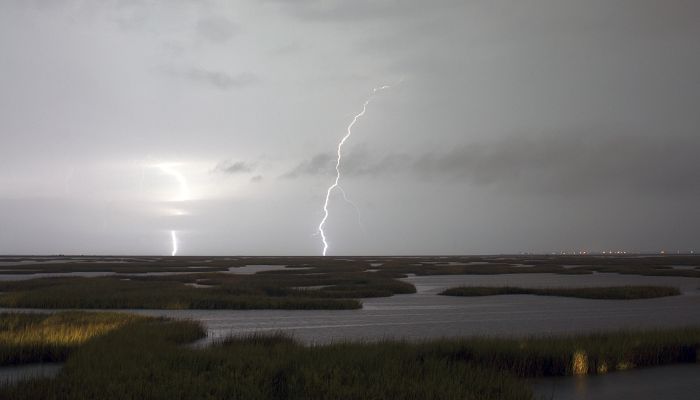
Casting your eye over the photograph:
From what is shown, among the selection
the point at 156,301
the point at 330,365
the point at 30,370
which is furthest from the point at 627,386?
the point at 156,301

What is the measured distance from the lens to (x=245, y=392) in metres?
12.3

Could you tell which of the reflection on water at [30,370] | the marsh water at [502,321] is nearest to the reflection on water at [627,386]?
the marsh water at [502,321]

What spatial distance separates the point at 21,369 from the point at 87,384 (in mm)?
5007

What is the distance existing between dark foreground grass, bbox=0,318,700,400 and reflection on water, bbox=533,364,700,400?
60cm

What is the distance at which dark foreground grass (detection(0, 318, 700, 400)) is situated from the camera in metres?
12.4

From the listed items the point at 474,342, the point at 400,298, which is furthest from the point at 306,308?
the point at 474,342

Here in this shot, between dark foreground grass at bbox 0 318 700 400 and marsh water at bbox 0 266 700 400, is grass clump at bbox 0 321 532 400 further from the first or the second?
marsh water at bbox 0 266 700 400

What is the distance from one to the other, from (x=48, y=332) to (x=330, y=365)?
37.6 ft

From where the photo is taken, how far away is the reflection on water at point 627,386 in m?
14.7

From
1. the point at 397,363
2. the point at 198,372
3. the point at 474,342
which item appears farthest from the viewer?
the point at 474,342

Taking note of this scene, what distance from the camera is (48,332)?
64.8 ft

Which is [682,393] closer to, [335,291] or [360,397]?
[360,397]

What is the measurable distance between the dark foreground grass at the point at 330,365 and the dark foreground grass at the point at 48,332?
3.13ft

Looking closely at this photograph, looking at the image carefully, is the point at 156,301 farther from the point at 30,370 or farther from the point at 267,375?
the point at 267,375
